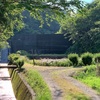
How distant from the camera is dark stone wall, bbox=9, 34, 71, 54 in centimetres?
4359

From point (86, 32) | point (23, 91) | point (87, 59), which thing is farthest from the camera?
point (86, 32)

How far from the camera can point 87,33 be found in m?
38.3

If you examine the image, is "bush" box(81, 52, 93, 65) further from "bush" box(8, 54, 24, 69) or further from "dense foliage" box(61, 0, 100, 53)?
"dense foliage" box(61, 0, 100, 53)

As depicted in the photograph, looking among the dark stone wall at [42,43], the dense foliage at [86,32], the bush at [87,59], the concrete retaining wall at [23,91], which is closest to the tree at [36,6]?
the concrete retaining wall at [23,91]

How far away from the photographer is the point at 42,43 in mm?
44250

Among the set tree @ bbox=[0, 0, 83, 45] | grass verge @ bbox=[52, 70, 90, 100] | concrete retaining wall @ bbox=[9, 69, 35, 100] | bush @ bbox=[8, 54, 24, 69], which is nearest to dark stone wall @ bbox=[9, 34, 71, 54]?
bush @ bbox=[8, 54, 24, 69]

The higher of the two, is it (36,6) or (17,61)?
(36,6)

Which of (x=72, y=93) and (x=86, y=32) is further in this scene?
(x=86, y=32)

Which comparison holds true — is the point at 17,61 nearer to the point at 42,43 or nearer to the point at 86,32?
the point at 86,32

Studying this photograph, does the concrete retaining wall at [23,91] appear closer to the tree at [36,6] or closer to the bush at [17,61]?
the tree at [36,6]

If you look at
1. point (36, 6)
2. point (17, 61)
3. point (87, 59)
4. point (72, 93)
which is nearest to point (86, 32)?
point (87, 59)

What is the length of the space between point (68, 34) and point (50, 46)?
10.5 ft

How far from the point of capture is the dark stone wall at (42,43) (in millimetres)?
43594

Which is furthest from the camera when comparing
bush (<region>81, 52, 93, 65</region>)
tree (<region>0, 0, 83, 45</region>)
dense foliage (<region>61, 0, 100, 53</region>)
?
dense foliage (<region>61, 0, 100, 53</region>)
